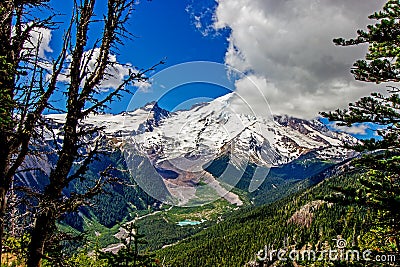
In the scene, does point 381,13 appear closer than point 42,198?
No

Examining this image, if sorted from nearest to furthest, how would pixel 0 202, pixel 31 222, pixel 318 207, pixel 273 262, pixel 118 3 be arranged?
pixel 0 202, pixel 31 222, pixel 118 3, pixel 273 262, pixel 318 207

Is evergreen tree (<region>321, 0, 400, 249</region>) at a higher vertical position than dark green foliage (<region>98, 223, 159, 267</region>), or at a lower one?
higher

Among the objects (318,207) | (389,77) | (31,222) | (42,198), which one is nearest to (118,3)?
(42,198)

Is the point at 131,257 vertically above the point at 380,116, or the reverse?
the point at 380,116

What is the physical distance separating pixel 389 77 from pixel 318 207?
205 metres

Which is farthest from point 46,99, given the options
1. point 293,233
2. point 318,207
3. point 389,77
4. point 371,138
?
point 318,207

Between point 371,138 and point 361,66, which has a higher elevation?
point 361,66

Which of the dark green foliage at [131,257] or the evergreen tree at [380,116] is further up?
the evergreen tree at [380,116]

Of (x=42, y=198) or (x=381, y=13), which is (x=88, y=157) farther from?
(x=381, y=13)

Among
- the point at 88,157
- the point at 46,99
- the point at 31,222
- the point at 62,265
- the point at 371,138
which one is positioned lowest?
the point at 62,265

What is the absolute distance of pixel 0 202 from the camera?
7715mm

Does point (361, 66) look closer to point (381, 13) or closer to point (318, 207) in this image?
point (381, 13)

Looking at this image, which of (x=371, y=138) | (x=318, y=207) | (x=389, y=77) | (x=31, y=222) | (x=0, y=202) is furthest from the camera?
(x=318, y=207)

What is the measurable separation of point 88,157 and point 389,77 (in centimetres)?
1065
